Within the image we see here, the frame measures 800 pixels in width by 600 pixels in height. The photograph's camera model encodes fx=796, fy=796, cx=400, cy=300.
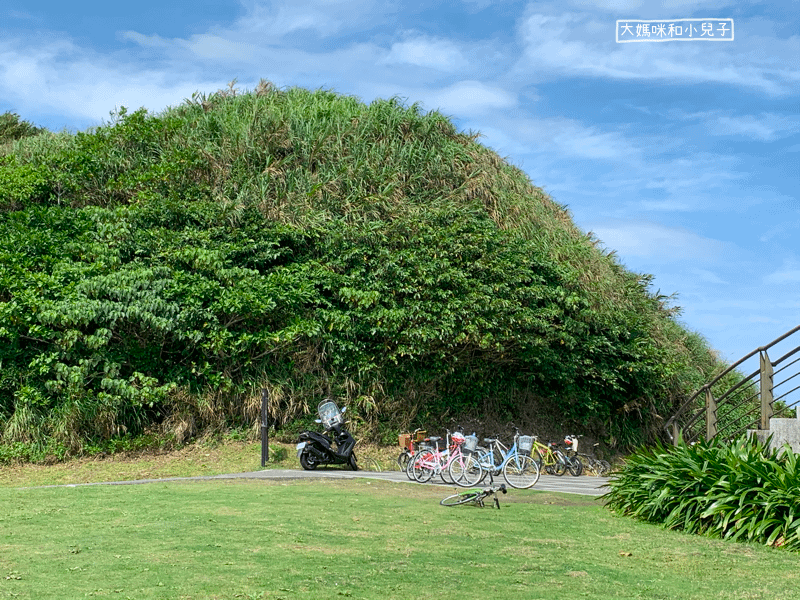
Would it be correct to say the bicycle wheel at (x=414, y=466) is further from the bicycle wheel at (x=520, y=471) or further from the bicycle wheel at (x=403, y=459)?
the bicycle wheel at (x=403, y=459)

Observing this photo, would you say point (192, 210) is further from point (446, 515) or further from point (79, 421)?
point (446, 515)

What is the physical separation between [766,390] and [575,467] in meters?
7.25

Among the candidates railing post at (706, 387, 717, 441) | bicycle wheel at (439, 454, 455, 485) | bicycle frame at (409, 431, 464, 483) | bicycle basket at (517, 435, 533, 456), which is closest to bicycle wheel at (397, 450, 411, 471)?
bicycle basket at (517, 435, 533, 456)

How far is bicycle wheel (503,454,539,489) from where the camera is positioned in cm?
1411

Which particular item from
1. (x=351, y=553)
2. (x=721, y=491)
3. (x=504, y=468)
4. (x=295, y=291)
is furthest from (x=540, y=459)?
(x=351, y=553)

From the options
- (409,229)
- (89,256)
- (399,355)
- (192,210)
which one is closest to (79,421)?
(89,256)

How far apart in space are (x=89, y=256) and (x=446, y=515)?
11.3 metres

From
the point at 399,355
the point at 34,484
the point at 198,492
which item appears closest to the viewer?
the point at 198,492

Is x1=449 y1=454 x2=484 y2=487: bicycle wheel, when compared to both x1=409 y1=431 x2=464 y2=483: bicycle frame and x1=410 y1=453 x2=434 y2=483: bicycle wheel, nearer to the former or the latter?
x1=409 y1=431 x2=464 y2=483: bicycle frame

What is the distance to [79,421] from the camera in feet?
54.3

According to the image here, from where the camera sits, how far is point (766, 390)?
11195 mm

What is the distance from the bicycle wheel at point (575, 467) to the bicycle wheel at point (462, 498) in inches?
298

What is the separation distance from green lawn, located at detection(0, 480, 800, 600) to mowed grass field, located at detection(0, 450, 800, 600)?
0.06 ft

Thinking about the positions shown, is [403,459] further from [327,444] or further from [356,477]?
[356,477]
